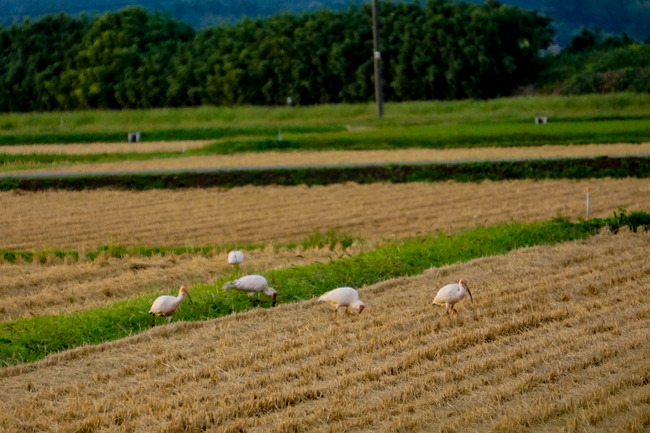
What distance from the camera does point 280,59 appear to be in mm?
67188

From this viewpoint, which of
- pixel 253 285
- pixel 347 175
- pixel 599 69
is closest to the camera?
pixel 253 285

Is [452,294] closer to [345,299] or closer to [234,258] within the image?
[345,299]

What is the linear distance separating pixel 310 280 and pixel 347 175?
16.6 m

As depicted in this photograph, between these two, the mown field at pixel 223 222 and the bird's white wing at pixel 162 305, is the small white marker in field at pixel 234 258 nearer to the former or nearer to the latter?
the mown field at pixel 223 222

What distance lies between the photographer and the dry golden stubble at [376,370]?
386 inches

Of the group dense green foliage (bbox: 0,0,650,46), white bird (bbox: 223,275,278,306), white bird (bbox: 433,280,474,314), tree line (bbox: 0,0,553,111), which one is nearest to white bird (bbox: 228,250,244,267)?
white bird (bbox: 223,275,278,306)

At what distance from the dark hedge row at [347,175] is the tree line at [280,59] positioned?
32.6m

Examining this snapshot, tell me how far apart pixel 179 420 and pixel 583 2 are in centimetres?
16106

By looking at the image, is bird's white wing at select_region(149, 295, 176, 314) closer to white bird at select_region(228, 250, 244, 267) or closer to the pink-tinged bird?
the pink-tinged bird

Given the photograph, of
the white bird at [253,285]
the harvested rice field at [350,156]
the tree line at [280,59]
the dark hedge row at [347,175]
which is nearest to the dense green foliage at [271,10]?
the tree line at [280,59]

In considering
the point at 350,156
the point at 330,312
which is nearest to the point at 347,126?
the point at 350,156

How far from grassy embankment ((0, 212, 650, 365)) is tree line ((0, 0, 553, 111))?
148ft

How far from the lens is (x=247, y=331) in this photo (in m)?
13.2

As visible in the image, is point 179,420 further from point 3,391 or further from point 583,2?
point 583,2
